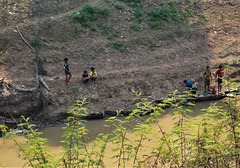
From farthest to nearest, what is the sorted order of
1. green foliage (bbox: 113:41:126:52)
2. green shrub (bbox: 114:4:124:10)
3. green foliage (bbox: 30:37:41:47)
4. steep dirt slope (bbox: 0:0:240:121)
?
green shrub (bbox: 114:4:124:10) → green foliage (bbox: 113:41:126:52) → green foliage (bbox: 30:37:41:47) → steep dirt slope (bbox: 0:0:240:121)

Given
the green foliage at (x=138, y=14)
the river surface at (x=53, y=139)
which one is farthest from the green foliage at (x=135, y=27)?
the river surface at (x=53, y=139)

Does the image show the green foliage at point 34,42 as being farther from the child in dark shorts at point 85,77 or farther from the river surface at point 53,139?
the river surface at point 53,139

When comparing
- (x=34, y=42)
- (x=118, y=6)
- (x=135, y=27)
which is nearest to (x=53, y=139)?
(x=34, y=42)

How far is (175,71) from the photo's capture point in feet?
41.2

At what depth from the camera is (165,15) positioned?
15.2 metres

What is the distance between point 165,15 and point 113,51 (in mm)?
3851

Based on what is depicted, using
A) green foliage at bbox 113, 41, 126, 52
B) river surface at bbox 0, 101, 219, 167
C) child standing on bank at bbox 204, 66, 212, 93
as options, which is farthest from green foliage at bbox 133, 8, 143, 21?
river surface at bbox 0, 101, 219, 167

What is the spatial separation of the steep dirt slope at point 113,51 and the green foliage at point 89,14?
10.6 inches

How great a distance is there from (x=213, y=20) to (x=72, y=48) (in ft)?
25.1

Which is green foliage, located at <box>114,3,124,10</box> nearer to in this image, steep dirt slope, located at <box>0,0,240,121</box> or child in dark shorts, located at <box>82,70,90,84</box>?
steep dirt slope, located at <box>0,0,240,121</box>

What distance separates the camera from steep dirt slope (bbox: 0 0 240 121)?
11195mm

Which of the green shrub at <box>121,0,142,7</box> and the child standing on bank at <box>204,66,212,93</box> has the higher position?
the green shrub at <box>121,0,142,7</box>

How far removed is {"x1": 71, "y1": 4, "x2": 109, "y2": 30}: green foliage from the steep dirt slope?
0.27m

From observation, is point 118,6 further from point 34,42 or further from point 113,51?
point 34,42
